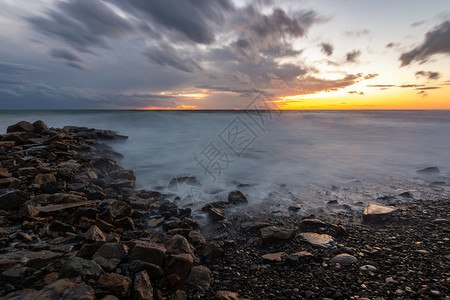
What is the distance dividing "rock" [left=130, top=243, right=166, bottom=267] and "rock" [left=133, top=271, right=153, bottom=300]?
176 mm

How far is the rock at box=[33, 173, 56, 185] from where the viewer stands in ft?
12.8

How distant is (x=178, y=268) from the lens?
7.34 feet

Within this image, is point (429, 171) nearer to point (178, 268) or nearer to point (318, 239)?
point (318, 239)

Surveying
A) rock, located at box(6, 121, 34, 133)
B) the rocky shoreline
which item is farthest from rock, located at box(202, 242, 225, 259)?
rock, located at box(6, 121, 34, 133)

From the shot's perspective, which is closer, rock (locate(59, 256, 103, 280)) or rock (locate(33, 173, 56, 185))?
rock (locate(59, 256, 103, 280))

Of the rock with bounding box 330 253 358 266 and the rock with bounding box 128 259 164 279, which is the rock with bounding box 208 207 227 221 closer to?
the rock with bounding box 128 259 164 279

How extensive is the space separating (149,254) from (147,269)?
15 cm

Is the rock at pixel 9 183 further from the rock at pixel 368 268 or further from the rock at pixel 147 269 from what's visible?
the rock at pixel 368 268

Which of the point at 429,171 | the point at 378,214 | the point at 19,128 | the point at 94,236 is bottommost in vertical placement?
the point at 429,171

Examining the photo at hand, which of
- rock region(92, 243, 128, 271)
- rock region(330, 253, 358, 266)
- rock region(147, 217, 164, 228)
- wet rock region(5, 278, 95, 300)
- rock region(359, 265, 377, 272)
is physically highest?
wet rock region(5, 278, 95, 300)

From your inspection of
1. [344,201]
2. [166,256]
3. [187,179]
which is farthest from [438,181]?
[166,256]

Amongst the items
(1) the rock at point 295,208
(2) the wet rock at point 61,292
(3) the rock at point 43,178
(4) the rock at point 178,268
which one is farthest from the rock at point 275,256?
(3) the rock at point 43,178

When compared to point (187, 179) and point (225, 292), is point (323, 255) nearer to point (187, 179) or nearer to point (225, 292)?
point (225, 292)

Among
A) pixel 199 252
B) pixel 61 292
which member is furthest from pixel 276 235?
pixel 61 292
